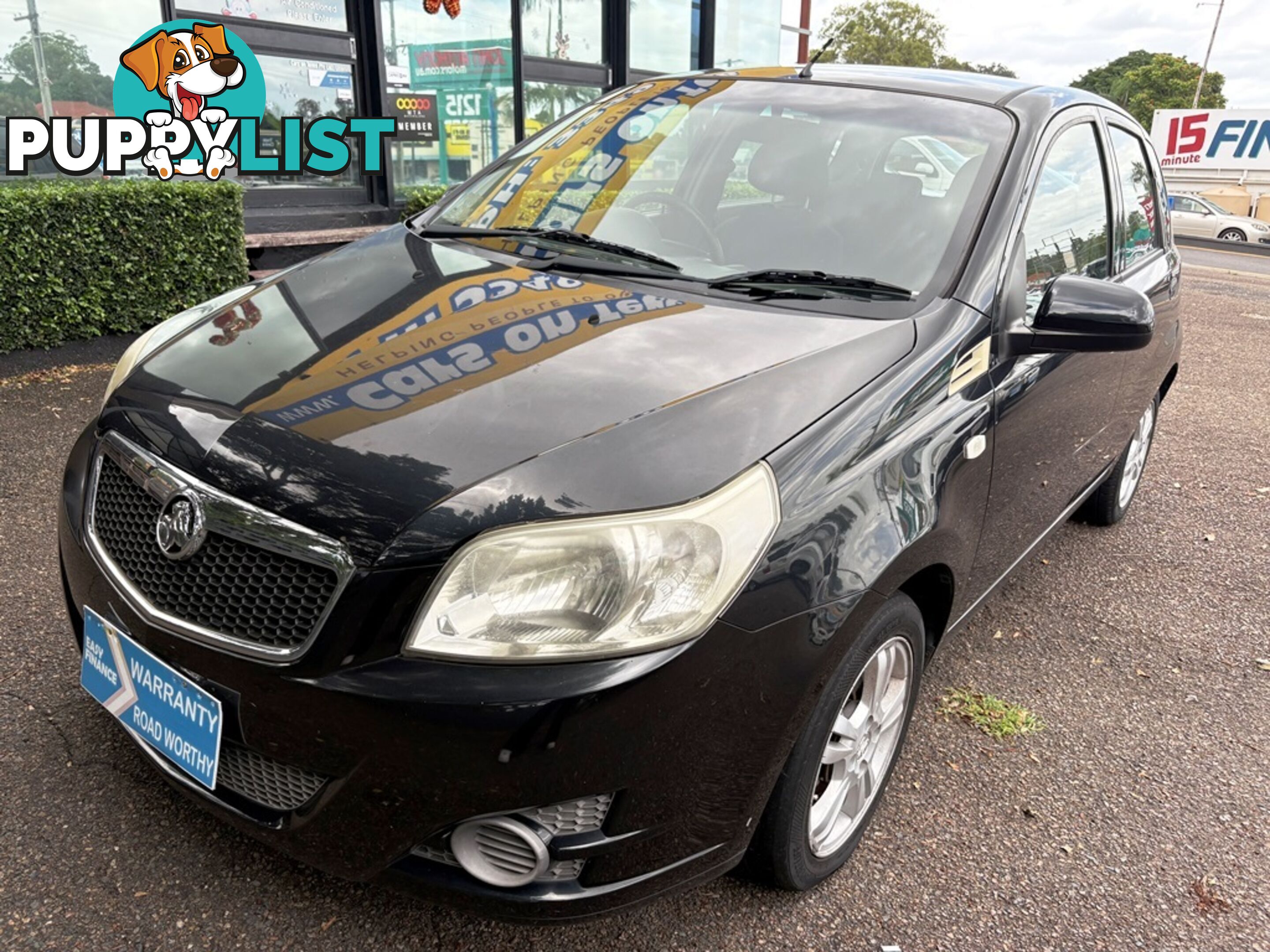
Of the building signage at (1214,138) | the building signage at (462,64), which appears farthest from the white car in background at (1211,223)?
the building signage at (462,64)

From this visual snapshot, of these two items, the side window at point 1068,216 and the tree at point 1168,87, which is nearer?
the side window at point 1068,216

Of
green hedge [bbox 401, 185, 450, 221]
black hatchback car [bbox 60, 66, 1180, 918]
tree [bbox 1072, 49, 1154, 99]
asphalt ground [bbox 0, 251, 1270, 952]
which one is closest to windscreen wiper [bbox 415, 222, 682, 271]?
black hatchback car [bbox 60, 66, 1180, 918]

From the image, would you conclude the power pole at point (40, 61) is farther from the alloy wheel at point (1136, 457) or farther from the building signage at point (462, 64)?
the alloy wheel at point (1136, 457)

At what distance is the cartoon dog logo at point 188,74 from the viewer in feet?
23.9

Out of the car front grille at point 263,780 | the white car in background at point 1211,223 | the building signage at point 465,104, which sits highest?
the building signage at point 465,104

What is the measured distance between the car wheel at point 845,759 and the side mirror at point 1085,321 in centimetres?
76

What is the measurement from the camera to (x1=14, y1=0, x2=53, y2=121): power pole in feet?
22.2

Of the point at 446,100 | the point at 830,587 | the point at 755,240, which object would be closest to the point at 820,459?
the point at 830,587

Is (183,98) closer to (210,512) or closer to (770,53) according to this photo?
(210,512)

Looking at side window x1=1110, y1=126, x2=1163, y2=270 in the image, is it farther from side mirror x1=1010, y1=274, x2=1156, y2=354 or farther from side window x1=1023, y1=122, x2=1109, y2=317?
side mirror x1=1010, y1=274, x2=1156, y2=354

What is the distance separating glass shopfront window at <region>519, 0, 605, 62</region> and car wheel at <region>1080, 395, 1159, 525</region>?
767 cm

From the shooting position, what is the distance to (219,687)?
1650 millimetres

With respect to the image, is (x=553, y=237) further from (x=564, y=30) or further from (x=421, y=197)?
(x=564, y=30)

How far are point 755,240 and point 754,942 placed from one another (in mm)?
1651
